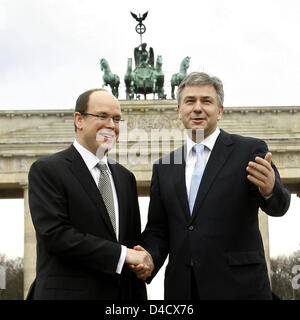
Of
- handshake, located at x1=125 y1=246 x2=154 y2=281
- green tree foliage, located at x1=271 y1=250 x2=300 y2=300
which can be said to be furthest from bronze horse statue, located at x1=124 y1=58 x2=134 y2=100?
handshake, located at x1=125 y1=246 x2=154 y2=281

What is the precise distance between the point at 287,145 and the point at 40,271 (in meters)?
34.2

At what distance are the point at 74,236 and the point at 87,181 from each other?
1.99ft

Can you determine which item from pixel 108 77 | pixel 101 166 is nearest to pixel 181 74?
pixel 108 77

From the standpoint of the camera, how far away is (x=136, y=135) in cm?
4025

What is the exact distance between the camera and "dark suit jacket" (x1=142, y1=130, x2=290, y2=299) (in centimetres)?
597

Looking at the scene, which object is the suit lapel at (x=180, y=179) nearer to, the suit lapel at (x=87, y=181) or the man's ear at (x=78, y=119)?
the suit lapel at (x=87, y=181)

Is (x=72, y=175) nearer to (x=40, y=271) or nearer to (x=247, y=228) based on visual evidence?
(x=40, y=271)

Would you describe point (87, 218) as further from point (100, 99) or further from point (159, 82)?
point (159, 82)

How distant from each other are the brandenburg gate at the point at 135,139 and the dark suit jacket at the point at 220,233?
104 feet

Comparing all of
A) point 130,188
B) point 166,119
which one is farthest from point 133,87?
point 130,188

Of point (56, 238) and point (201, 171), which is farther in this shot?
point (201, 171)

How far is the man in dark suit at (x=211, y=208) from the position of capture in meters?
5.96

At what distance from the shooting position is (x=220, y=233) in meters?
6.04

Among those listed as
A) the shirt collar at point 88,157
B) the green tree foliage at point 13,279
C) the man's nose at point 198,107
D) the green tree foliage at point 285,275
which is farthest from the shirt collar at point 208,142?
the green tree foliage at point 285,275
